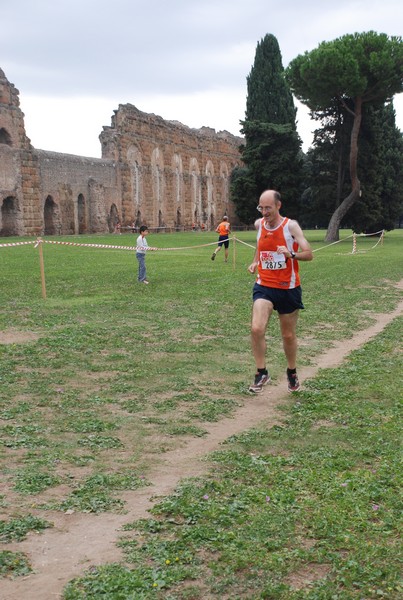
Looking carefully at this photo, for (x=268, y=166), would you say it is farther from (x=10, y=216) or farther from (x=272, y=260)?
(x=272, y=260)

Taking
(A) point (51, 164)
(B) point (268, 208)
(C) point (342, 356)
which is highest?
(A) point (51, 164)

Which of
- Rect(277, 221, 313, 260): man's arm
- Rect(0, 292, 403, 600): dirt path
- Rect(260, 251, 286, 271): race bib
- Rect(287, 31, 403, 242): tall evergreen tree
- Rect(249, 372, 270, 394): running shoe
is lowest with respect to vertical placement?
Rect(0, 292, 403, 600): dirt path

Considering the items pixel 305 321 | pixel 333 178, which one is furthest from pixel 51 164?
pixel 305 321

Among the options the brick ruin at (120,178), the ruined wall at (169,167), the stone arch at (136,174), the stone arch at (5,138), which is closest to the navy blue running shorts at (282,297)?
the brick ruin at (120,178)

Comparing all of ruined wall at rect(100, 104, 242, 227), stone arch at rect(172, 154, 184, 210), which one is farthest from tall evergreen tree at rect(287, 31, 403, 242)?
stone arch at rect(172, 154, 184, 210)

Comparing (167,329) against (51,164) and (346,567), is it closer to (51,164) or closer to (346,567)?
(346,567)

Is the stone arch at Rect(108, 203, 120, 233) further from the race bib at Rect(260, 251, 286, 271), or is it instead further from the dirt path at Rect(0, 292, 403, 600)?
the dirt path at Rect(0, 292, 403, 600)

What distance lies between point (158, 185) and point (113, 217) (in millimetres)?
7265

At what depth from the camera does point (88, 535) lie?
11.1 ft

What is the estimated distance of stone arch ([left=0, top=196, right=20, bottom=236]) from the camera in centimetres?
3434

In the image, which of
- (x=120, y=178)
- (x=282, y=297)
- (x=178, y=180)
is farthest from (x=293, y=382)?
(x=178, y=180)

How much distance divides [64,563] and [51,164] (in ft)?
115

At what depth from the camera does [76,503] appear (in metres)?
3.75

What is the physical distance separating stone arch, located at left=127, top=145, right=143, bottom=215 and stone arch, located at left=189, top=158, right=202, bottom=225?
340 inches
